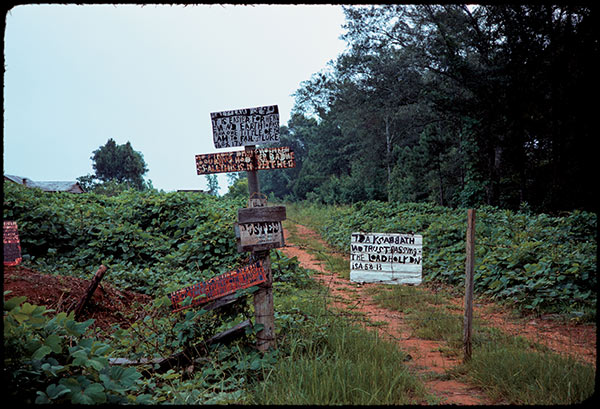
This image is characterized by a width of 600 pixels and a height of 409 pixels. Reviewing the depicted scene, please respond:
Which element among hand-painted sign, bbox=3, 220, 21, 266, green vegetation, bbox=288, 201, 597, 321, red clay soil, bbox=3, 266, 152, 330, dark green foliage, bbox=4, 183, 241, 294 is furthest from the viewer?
dark green foliage, bbox=4, 183, 241, 294

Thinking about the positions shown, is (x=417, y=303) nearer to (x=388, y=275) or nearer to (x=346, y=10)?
(x=388, y=275)

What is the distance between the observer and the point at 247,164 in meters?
3.78

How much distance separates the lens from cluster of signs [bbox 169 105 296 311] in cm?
363

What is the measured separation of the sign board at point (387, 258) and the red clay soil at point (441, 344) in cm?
54

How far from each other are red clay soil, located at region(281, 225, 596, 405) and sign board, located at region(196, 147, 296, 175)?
3.39ft

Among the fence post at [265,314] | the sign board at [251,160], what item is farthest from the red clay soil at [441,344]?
the sign board at [251,160]

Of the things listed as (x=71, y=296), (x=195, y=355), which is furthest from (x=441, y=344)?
(x=71, y=296)

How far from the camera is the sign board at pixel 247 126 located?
12.4ft

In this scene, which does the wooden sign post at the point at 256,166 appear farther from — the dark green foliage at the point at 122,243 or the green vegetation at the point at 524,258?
the green vegetation at the point at 524,258

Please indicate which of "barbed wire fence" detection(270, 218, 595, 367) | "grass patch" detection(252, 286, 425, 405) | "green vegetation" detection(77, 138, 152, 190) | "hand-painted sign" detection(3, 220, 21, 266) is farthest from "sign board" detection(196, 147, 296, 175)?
"green vegetation" detection(77, 138, 152, 190)

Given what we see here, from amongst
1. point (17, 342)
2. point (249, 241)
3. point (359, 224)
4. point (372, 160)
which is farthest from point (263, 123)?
point (372, 160)

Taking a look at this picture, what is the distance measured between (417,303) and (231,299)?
422cm

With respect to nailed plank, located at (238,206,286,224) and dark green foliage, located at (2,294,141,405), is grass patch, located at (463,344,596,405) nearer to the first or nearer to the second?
nailed plank, located at (238,206,286,224)

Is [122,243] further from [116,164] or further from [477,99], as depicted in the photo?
[116,164]
